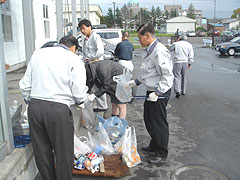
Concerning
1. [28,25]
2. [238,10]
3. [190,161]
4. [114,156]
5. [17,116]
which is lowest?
[190,161]

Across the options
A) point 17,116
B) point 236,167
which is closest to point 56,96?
point 17,116

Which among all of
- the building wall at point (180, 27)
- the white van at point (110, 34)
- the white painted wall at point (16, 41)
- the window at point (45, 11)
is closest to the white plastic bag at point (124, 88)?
the white painted wall at point (16, 41)

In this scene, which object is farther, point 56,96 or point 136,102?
point 136,102

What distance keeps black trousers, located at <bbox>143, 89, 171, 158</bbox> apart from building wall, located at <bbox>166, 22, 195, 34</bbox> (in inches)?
2844

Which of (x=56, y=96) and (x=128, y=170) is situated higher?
(x=56, y=96)

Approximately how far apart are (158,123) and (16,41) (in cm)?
269

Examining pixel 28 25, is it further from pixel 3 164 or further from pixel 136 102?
pixel 136 102

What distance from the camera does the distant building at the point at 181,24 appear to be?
72.6m

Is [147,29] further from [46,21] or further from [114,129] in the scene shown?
[46,21]

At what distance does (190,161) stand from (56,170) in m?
1.98

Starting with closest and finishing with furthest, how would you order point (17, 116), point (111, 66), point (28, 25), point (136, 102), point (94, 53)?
point (17, 116) < point (28, 25) < point (111, 66) < point (94, 53) < point (136, 102)

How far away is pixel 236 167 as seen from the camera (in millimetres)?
3443

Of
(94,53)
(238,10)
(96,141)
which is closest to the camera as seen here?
(96,141)

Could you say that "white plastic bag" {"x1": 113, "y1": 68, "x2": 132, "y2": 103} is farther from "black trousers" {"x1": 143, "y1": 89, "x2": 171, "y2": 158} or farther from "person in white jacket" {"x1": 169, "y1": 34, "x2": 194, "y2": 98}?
"person in white jacket" {"x1": 169, "y1": 34, "x2": 194, "y2": 98}
